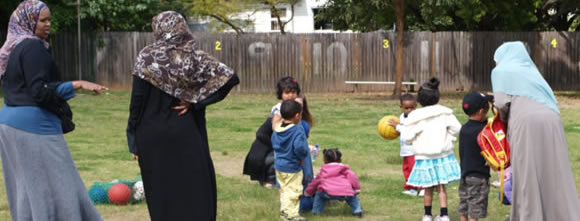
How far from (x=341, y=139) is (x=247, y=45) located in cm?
1496

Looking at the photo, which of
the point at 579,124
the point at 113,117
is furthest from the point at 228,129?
the point at 579,124

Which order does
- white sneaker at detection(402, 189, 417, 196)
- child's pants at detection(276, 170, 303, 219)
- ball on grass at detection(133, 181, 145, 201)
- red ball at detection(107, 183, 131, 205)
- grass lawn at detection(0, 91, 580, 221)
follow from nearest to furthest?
child's pants at detection(276, 170, 303, 219), grass lawn at detection(0, 91, 580, 221), red ball at detection(107, 183, 131, 205), ball on grass at detection(133, 181, 145, 201), white sneaker at detection(402, 189, 417, 196)

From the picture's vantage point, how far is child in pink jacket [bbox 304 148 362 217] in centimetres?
845

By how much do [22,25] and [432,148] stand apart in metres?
3.85

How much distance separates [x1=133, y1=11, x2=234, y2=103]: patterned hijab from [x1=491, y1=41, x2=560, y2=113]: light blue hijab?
224 centimetres

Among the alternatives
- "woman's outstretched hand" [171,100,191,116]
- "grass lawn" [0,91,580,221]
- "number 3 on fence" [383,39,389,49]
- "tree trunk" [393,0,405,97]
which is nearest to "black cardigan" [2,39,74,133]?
"woman's outstretched hand" [171,100,191,116]

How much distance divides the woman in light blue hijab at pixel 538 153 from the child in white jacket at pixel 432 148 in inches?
52.9

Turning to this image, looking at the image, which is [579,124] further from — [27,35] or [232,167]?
[27,35]

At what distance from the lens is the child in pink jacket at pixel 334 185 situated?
27.7 feet

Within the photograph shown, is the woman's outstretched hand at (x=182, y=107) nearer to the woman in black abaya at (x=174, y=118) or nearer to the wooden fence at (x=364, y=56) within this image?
the woman in black abaya at (x=174, y=118)

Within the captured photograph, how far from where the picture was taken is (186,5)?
41.3 metres

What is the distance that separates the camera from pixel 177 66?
19.9 feet

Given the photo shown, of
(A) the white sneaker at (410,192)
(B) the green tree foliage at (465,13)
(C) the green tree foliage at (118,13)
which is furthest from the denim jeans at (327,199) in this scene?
(C) the green tree foliage at (118,13)

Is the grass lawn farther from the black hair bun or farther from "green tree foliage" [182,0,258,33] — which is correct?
"green tree foliage" [182,0,258,33]
